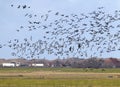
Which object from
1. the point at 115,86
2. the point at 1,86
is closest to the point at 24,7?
the point at 1,86

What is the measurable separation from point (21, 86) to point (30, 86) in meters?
1.87

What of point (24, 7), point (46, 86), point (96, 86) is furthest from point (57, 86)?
point (24, 7)

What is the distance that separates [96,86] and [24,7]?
34.3 metres

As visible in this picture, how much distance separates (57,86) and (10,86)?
9588 mm

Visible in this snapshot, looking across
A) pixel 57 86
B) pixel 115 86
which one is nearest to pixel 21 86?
pixel 57 86

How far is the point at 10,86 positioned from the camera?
86938mm

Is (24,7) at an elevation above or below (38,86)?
above

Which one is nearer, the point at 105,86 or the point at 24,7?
the point at 24,7

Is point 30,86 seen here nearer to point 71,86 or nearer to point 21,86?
point 21,86

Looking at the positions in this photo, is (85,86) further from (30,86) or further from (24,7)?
(24,7)

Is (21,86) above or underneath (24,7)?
underneath

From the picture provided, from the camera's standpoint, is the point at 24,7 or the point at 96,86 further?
the point at 96,86

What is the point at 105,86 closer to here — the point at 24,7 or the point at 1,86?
the point at 1,86

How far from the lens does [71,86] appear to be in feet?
285
